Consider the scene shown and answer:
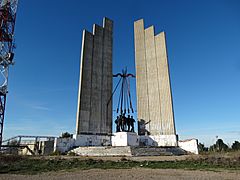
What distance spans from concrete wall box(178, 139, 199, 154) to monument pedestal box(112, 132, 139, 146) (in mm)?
5872

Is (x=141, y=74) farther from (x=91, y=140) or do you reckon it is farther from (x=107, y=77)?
(x=91, y=140)

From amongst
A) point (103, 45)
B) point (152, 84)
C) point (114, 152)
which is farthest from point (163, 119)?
point (103, 45)

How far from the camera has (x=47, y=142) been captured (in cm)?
2180

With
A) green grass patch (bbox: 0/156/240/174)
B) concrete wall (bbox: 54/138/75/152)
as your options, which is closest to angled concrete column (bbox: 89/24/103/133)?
concrete wall (bbox: 54/138/75/152)

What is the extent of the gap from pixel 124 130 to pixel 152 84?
8.27 m

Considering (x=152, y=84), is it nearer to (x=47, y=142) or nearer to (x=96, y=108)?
(x=96, y=108)

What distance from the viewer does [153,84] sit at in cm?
2977

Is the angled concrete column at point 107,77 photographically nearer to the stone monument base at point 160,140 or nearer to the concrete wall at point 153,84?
the concrete wall at point 153,84

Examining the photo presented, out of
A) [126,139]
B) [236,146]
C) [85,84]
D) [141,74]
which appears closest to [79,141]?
[126,139]

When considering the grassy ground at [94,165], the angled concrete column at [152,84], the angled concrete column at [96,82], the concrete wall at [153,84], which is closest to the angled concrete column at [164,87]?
the concrete wall at [153,84]

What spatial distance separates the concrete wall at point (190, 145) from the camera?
23.7 meters

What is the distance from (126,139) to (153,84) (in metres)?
9.65

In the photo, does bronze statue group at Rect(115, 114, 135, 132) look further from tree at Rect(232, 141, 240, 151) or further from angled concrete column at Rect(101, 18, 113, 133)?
tree at Rect(232, 141, 240, 151)

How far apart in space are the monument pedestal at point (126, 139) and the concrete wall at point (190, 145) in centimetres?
587
